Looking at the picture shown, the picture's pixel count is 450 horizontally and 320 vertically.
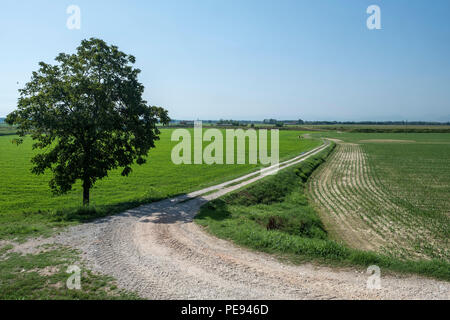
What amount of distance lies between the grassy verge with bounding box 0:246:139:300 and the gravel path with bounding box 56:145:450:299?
497 millimetres

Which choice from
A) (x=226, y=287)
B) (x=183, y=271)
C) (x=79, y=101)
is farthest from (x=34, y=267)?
(x=79, y=101)

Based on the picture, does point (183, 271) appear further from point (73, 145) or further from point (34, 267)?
point (73, 145)

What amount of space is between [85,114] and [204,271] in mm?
15463

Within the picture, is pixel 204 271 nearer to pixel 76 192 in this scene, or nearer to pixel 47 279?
pixel 47 279

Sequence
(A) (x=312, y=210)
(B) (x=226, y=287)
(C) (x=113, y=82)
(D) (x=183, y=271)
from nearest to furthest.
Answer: (B) (x=226, y=287) < (D) (x=183, y=271) < (C) (x=113, y=82) < (A) (x=312, y=210)

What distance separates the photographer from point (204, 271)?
10.1m

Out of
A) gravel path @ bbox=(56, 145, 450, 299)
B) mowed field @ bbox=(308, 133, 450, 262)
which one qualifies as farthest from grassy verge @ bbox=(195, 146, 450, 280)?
mowed field @ bbox=(308, 133, 450, 262)

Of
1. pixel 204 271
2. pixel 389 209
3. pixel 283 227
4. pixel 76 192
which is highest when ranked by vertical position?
pixel 204 271

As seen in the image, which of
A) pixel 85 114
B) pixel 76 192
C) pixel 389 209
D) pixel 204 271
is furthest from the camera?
pixel 76 192

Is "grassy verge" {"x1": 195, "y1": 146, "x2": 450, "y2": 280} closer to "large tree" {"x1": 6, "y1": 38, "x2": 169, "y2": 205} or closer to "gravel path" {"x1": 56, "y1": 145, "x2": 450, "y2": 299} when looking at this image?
"gravel path" {"x1": 56, "y1": 145, "x2": 450, "y2": 299}

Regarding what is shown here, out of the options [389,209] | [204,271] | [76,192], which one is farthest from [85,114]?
[389,209]

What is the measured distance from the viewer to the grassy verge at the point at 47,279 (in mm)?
8430
